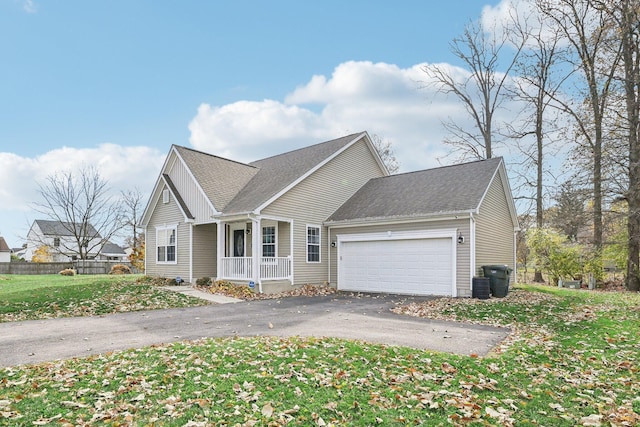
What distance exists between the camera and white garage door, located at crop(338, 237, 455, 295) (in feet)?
46.1

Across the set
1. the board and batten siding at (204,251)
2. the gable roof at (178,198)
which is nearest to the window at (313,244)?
the board and batten siding at (204,251)

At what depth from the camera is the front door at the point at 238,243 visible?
17000 millimetres

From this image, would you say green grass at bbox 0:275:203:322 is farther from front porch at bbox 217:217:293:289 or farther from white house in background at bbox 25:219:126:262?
white house in background at bbox 25:219:126:262

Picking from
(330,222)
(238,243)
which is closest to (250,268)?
(238,243)

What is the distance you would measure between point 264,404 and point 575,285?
67.9 feet

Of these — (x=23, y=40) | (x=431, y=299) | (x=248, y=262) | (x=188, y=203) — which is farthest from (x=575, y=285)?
(x=23, y=40)

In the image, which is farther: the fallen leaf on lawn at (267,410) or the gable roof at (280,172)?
the gable roof at (280,172)

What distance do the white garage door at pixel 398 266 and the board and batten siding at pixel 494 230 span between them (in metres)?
1.29

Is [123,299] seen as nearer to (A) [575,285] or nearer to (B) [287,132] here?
(B) [287,132]

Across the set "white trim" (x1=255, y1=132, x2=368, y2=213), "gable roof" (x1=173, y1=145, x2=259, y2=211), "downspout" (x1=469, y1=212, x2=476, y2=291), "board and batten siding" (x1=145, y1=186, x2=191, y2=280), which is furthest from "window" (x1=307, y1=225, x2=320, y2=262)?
"downspout" (x1=469, y1=212, x2=476, y2=291)

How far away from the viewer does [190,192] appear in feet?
57.2

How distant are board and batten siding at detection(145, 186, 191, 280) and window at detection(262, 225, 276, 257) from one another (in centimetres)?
342

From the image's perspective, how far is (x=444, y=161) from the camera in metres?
28.5

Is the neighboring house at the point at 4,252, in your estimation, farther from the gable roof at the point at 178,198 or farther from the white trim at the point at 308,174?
the white trim at the point at 308,174
